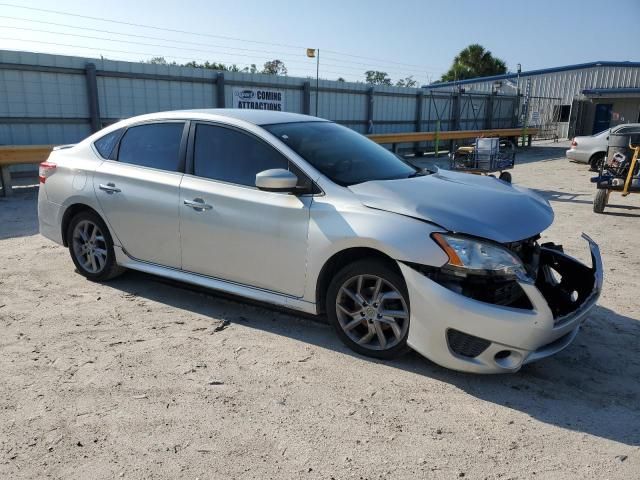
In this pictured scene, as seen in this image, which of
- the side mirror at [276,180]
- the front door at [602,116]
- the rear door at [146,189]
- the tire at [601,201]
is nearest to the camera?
the side mirror at [276,180]

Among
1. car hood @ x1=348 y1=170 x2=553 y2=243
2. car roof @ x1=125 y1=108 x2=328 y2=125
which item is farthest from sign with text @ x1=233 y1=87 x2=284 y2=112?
car hood @ x1=348 y1=170 x2=553 y2=243

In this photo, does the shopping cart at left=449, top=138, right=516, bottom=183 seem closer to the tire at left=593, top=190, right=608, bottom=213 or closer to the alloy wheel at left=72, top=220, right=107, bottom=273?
the tire at left=593, top=190, right=608, bottom=213

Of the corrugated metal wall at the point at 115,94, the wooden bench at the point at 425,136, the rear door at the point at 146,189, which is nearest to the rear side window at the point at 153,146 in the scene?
the rear door at the point at 146,189

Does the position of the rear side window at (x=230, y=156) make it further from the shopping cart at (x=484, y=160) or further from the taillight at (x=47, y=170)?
the shopping cart at (x=484, y=160)

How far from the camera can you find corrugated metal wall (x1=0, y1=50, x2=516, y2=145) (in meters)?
11.6

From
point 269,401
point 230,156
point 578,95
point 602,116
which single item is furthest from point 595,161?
point 578,95

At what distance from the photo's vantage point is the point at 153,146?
4.72 metres

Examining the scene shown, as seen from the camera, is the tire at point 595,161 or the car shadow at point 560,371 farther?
the tire at point 595,161

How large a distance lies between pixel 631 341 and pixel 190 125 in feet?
12.8

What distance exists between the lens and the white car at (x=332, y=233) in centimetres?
321

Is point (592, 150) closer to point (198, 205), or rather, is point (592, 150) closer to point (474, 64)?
point (198, 205)

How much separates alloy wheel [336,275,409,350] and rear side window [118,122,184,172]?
74.4 inches

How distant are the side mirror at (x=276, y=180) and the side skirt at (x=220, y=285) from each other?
81 centimetres

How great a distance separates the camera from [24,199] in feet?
33.9
